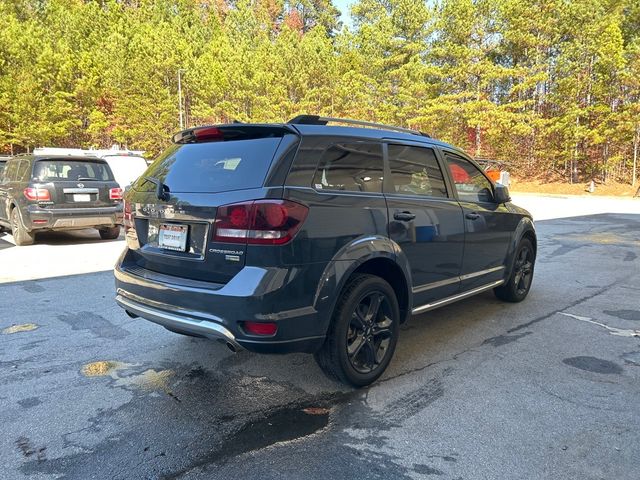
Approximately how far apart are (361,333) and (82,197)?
7481 mm

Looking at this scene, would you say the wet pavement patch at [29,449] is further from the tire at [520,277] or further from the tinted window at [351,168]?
the tire at [520,277]

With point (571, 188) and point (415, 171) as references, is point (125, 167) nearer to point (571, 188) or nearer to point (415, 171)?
point (415, 171)

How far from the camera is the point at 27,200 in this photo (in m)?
8.71

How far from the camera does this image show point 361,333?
3.38 m

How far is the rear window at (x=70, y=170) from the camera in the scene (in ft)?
28.9

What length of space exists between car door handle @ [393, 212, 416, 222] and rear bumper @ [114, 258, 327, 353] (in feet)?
3.31

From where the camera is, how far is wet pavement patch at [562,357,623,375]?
3.75 meters

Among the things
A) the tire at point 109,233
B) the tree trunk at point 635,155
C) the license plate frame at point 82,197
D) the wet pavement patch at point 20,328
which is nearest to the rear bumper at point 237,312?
the wet pavement patch at point 20,328

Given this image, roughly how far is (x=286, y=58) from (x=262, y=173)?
125ft

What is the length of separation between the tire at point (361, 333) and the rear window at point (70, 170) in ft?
25.1

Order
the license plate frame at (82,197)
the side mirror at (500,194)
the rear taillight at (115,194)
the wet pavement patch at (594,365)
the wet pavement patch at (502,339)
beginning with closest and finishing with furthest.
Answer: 1. the wet pavement patch at (594,365)
2. the wet pavement patch at (502,339)
3. the side mirror at (500,194)
4. the license plate frame at (82,197)
5. the rear taillight at (115,194)

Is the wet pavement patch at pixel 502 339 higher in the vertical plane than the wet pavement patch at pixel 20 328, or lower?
lower

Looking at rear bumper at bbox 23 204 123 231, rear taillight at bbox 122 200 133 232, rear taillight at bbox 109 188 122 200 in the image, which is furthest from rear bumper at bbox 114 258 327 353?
rear taillight at bbox 109 188 122 200

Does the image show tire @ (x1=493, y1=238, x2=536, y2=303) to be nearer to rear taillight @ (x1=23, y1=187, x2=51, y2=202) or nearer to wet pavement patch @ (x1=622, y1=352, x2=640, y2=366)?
wet pavement patch @ (x1=622, y1=352, x2=640, y2=366)
